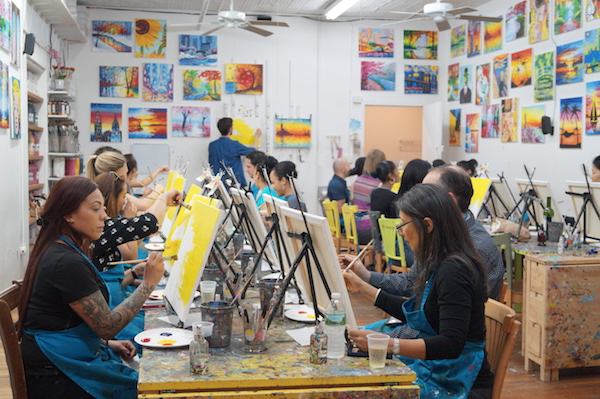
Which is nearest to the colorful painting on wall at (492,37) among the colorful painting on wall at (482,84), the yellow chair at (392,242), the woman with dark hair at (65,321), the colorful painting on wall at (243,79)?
the colorful painting on wall at (482,84)

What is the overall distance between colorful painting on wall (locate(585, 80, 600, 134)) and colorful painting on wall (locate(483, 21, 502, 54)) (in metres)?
2.15

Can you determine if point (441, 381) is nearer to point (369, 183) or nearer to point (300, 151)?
point (369, 183)

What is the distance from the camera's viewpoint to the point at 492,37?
365 inches

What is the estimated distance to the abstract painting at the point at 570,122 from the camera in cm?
740

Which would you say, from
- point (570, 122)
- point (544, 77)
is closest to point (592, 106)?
point (570, 122)

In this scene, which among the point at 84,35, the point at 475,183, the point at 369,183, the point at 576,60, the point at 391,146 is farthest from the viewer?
the point at 391,146

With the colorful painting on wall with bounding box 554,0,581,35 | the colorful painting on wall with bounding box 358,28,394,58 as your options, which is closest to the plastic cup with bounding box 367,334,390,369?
the colorful painting on wall with bounding box 554,0,581,35

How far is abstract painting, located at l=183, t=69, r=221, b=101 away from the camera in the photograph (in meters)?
10.4

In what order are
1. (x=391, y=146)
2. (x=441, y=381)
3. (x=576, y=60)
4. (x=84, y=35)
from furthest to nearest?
(x=391, y=146) → (x=84, y=35) → (x=576, y=60) → (x=441, y=381)

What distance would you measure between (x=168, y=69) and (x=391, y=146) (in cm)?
396

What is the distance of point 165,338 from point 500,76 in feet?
25.7

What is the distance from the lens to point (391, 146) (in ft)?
36.3

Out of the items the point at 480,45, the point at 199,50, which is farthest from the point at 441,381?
the point at 199,50

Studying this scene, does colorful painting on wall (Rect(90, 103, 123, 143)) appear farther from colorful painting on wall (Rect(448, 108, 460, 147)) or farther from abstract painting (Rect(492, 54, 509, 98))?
abstract painting (Rect(492, 54, 509, 98))
